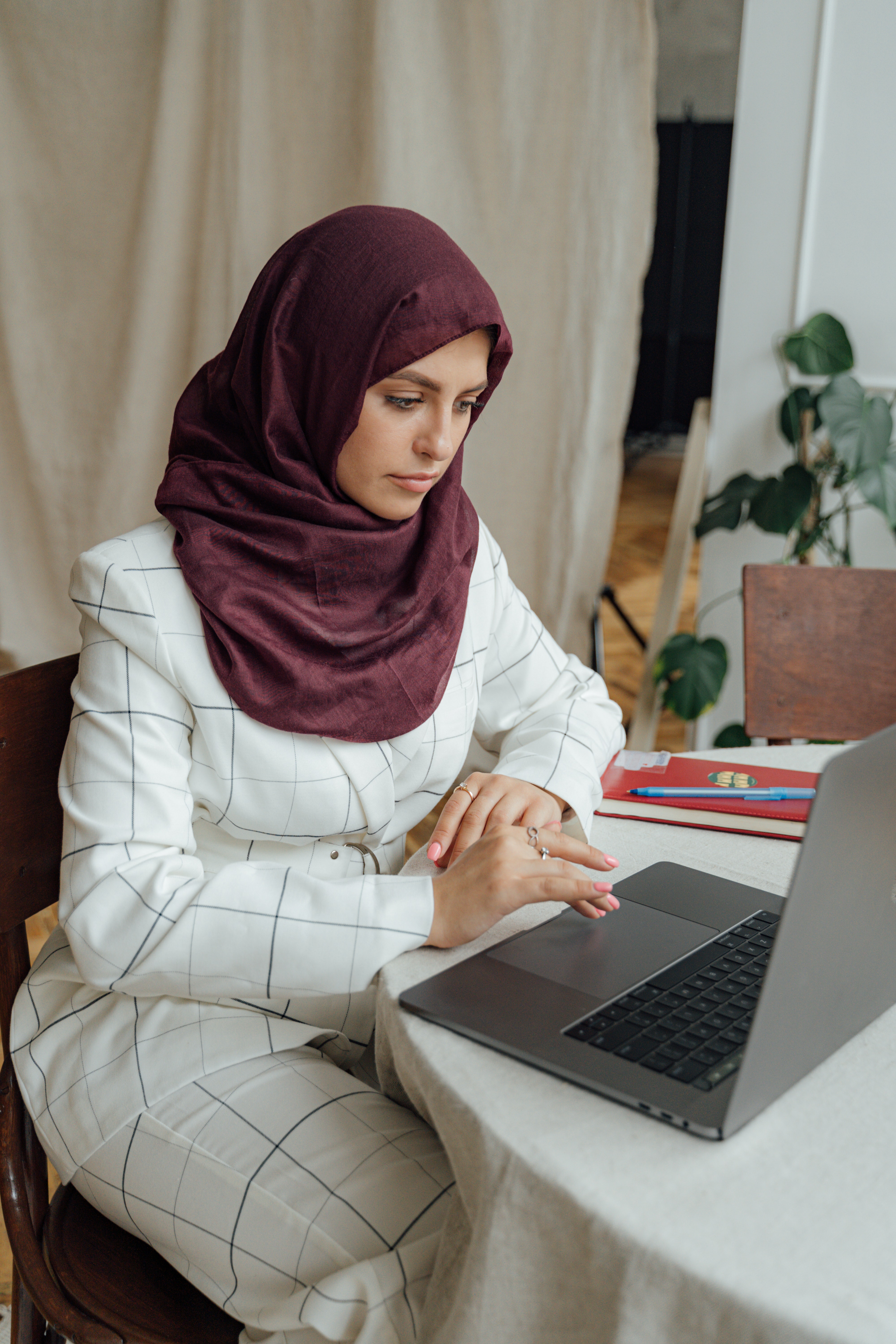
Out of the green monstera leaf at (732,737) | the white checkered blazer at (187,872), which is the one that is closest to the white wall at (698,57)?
the green monstera leaf at (732,737)

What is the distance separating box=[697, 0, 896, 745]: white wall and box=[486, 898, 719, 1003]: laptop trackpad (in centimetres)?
203

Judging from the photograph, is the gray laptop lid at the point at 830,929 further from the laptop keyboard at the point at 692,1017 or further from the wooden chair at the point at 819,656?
the wooden chair at the point at 819,656

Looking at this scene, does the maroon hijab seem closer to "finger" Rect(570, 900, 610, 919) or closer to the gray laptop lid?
"finger" Rect(570, 900, 610, 919)

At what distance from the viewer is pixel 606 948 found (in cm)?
82

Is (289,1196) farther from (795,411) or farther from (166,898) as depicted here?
(795,411)

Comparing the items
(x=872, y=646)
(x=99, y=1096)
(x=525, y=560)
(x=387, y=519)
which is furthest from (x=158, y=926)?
(x=525, y=560)

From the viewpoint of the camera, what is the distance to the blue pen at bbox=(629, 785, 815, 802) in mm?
1118

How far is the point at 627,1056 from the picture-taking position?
0.68 meters

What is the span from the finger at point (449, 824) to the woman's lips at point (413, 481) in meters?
0.29

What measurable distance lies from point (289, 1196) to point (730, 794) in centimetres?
58

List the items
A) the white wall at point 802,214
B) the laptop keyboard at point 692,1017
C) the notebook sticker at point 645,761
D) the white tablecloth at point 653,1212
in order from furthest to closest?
the white wall at point 802,214, the notebook sticker at point 645,761, the laptop keyboard at point 692,1017, the white tablecloth at point 653,1212

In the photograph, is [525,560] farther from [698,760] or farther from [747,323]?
[698,760]

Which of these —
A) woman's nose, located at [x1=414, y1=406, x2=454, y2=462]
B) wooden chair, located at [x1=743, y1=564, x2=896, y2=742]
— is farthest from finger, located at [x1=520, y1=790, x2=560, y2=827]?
wooden chair, located at [x1=743, y1=564, x2=896, y2=742]

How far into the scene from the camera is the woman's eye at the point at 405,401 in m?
1.04
